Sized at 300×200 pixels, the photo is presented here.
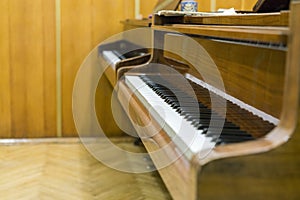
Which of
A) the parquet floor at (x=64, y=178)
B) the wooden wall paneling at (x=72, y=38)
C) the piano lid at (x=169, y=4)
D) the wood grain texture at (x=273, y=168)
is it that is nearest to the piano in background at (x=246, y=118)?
the wood grain texture at (x=273, y=168)

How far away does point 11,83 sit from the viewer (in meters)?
3.75

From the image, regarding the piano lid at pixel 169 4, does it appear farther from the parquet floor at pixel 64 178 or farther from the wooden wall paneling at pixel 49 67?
the wooden wall paneling at pixel 49 67

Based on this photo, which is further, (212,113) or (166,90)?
(166,90)

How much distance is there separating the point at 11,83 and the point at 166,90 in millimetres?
2231

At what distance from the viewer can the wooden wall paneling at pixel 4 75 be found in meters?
3.68

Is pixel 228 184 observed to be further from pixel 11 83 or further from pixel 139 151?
pixel 11 83

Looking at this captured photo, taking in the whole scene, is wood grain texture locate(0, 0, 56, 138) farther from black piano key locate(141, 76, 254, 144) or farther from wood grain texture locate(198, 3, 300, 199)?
wood grain texture locate(198, 3, 300, 199)

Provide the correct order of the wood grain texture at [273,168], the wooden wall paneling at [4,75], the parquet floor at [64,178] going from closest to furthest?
1. the wood grain texture at [273,168]
2. the parquet floor at [64,178]
3. the wooden wall paneling at [4,75]

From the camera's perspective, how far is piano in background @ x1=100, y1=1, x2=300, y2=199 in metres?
0.89

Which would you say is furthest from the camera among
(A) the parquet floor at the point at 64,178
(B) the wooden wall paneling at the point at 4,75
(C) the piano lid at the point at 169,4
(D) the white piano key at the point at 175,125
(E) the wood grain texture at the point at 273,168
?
(B) the wooden wall paneling at the point at 4,75

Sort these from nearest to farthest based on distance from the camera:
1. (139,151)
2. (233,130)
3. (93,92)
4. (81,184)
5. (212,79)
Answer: (233,130)
(212,79)
(81,184)
(139,151)
(93,92)

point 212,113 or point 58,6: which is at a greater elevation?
point 58,6

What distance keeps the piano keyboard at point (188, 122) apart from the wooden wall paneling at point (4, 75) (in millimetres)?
2090

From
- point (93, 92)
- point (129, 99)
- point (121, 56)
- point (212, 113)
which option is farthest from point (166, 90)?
point (93, 92)
